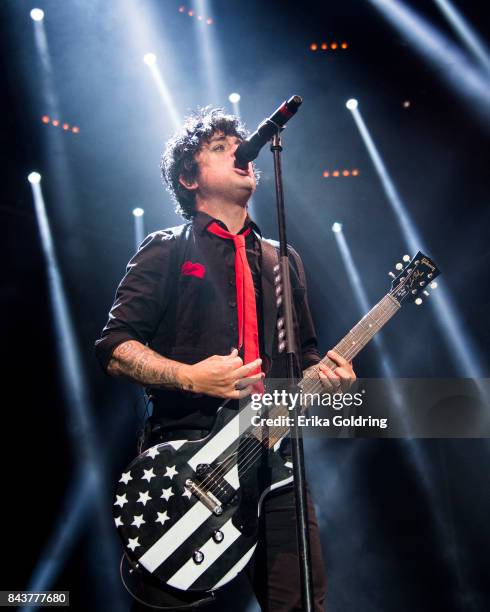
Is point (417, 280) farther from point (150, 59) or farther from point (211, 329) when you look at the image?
point (150, 59)

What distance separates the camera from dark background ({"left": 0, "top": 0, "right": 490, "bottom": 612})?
146 inches

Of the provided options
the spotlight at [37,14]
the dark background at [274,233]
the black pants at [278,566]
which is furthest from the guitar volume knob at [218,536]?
the spotlight at [37,14]

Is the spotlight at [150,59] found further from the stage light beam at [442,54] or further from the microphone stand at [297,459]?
the microphone stand at [297,459]

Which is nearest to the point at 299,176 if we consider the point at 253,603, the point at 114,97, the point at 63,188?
the point at 114,97

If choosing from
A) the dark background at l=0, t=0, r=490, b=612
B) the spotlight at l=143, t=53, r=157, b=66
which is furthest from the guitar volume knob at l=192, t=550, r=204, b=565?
the spotlight at l=143, t=53, r=157, b=66

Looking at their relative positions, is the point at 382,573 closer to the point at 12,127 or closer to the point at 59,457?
the point at 59,457

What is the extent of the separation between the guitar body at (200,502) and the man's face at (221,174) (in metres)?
Result: 1.00

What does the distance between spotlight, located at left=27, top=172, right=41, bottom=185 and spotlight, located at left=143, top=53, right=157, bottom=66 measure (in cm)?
124

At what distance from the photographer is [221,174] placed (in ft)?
8.05

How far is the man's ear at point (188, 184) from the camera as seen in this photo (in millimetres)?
2619

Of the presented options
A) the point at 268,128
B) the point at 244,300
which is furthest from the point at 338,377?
the point at 268,128

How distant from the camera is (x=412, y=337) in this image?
4.24 meters

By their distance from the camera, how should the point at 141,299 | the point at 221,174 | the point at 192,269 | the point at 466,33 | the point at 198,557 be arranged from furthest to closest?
the point at 466,33 < the point at 221,174 < the point at 192,269 < the point at 141,299 < the point at 198,557

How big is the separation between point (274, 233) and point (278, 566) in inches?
127
